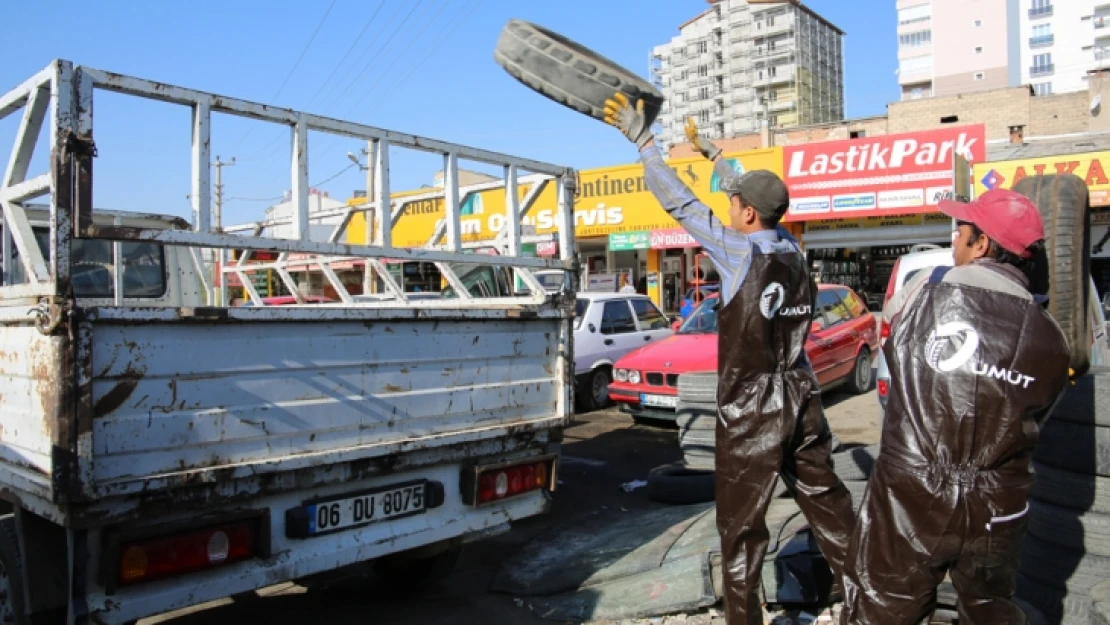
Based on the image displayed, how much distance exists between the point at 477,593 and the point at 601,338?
6.41 m

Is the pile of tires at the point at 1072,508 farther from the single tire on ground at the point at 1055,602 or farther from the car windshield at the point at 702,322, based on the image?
the car windshield at the point at 702,322

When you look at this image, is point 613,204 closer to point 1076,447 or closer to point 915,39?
point 1076,447

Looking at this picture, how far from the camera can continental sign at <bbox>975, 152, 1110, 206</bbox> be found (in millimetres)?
15734

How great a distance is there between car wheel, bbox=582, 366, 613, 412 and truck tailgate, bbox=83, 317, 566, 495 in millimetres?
6330

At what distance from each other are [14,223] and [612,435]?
6.84 metres

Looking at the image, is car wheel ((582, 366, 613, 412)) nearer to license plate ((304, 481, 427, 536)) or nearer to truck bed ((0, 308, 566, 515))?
truck bed ((0, 308, 566, 515))

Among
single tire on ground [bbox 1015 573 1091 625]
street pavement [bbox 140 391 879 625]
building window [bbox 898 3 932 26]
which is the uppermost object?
building window [bbox 898 3 932 26]

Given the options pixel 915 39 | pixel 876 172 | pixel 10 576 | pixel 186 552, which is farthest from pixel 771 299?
pixel 915 39

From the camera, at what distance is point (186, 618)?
403 cm

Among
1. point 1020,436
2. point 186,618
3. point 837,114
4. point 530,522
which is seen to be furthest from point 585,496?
point 837,114

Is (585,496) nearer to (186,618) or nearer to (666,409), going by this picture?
(666,409)

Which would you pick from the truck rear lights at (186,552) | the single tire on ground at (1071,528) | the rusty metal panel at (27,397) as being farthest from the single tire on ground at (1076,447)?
the rusty metal panel at (27,397)

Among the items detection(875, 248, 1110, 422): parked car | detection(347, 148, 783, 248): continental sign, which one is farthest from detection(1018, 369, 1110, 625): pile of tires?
detection(347, 148, 783, 248): continental sign

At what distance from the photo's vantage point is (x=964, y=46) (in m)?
85.4
